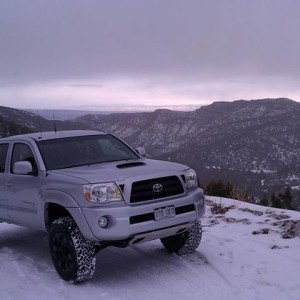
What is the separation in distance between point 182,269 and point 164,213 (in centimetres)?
98

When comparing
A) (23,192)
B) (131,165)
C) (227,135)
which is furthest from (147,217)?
(227,135)

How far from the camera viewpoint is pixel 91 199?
5.29 metres

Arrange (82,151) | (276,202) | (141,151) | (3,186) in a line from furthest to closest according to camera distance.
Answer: (276,202)
(141,151)
(3,186)
(82,151)

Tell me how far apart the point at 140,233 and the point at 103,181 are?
2.46ft

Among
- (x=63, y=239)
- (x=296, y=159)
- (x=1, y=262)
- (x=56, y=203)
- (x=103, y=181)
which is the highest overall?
(x=103, y=181)

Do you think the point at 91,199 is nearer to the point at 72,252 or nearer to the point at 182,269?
the point at 72,252

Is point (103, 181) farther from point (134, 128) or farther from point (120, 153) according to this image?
point (134, 128)

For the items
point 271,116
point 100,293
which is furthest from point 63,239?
point 271,116

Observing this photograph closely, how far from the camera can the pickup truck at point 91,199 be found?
17.3ft

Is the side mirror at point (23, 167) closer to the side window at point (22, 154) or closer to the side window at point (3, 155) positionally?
the side window at point (22, 154)

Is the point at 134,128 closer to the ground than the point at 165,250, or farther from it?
closer to the ground

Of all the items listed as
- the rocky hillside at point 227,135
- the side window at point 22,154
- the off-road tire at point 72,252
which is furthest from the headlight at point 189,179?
the rocky hillside at point 227,135

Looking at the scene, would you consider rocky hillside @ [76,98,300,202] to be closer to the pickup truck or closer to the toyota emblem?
the pickup truck

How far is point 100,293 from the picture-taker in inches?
207
